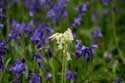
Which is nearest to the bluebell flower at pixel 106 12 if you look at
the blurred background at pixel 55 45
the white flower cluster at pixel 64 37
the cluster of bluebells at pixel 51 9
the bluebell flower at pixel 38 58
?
the blurred background at pixel 55 45

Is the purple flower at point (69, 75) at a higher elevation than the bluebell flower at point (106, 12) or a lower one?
lower

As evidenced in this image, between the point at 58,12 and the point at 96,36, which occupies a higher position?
the point at 58,12

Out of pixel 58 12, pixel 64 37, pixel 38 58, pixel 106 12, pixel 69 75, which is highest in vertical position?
pixel 106 12

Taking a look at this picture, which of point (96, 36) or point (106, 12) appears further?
point (106, 12)

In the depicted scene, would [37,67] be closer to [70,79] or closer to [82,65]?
[70,79]

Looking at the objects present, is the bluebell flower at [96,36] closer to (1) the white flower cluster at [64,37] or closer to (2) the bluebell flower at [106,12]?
(2) the bluebell flower at [106,12]

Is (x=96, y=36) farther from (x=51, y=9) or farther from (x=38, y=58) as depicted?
(x=38, y=58)

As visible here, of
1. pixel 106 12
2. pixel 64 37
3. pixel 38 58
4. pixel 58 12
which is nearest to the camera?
pixel 64 37

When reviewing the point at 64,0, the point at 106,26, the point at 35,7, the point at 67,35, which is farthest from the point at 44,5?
the point at 67,35

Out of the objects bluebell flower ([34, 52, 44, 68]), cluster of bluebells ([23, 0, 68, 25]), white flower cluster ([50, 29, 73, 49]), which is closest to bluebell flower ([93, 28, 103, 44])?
cluster of bluebells ([23, 0, 68, 25])

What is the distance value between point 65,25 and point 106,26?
1075mm

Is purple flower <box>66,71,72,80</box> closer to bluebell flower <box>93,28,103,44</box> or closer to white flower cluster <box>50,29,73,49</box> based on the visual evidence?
white flower cluster <box>50,29,73,49</box>

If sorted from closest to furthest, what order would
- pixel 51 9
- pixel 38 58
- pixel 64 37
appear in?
1. pixel 64 37
2. pixel 38 58
3. pixel 51 9

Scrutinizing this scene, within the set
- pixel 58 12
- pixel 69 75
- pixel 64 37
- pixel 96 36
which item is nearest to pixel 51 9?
pixel 58 12
